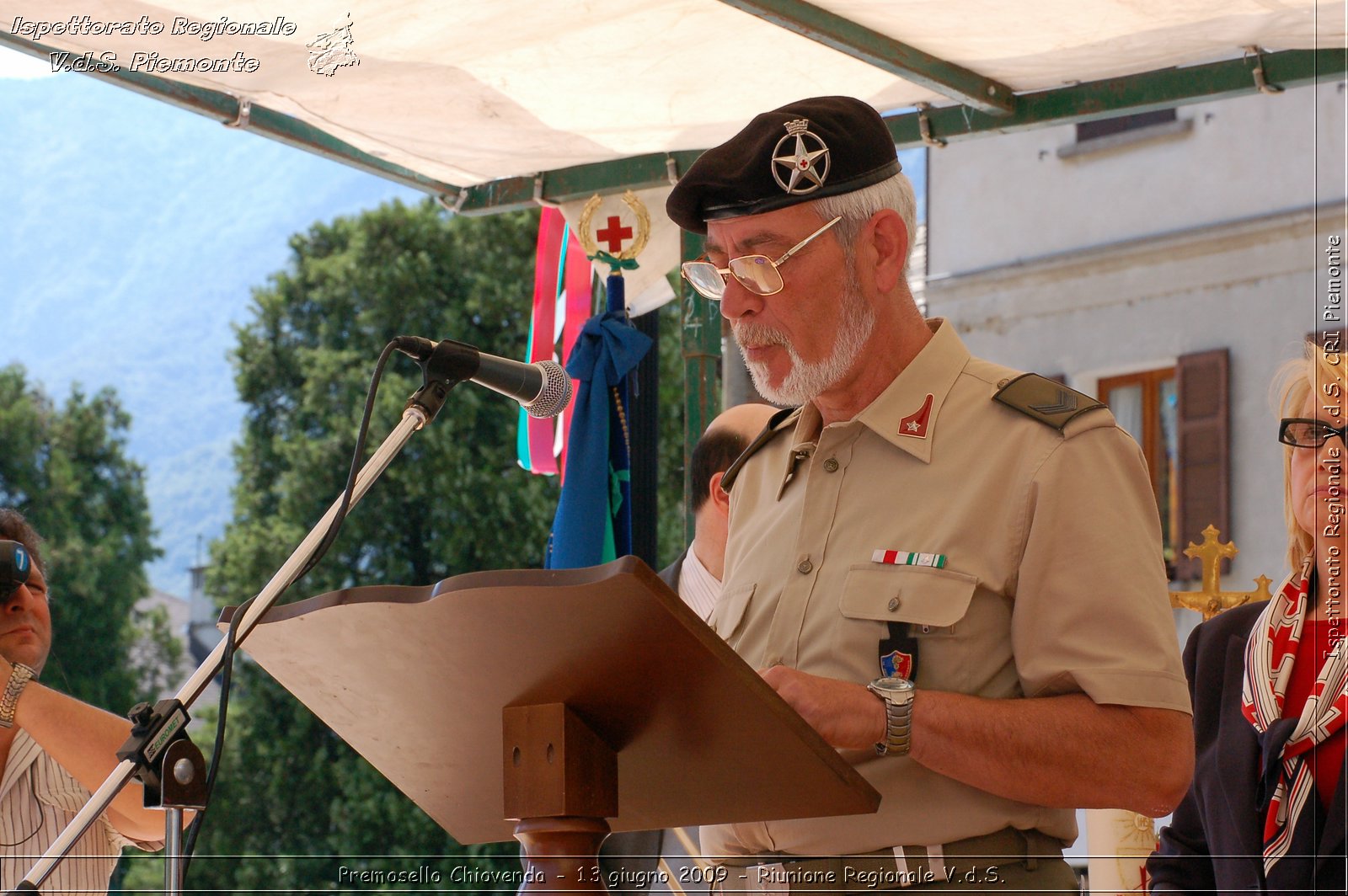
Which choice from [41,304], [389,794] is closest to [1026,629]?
[389,794]

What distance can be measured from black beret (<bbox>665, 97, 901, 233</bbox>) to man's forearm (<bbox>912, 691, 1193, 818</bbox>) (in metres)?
0.77

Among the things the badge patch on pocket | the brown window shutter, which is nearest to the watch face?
the badge patch on pocket

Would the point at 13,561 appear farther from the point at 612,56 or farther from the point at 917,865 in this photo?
the point at 612,56

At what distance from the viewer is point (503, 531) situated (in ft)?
61.2

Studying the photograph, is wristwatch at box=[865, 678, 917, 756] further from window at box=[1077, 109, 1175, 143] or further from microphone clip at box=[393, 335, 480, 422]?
window at box=[1077, 109, 1175, 143]

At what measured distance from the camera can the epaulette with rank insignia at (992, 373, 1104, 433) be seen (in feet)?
6.41

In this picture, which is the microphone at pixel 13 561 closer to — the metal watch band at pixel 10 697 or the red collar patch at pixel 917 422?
the metal watch band at pixel 10 697

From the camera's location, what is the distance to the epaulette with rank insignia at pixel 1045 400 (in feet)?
6.41

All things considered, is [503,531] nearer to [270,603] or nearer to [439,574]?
[439,574]

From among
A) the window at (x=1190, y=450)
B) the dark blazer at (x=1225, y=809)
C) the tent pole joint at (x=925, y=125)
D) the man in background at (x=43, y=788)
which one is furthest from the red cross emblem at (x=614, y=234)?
the window at (x=1190, y=450)

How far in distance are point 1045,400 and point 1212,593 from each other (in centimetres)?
163

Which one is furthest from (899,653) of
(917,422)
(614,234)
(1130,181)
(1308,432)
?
(1130,181)

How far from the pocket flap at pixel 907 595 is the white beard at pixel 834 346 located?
0.31m

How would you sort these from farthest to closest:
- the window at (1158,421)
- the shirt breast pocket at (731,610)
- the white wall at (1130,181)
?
the window at (1158,421), the white wall at (1130,181), the shirt breast pocket at (731,610)
